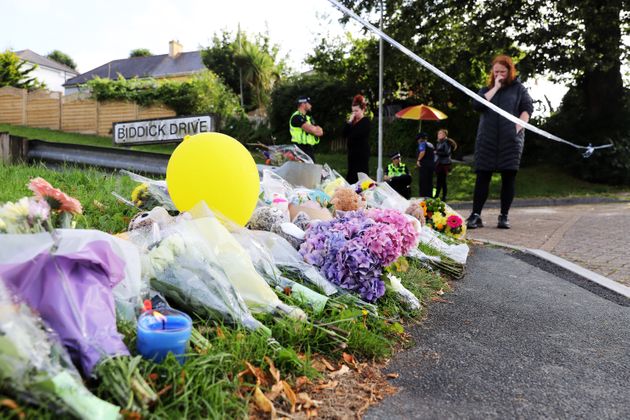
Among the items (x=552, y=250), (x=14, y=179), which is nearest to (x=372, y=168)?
(x=552, y=250)

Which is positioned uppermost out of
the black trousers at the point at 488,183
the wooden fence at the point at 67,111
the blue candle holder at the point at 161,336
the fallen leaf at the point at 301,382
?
the wooden fence at the point at 67,111

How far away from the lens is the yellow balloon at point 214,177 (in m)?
3.07

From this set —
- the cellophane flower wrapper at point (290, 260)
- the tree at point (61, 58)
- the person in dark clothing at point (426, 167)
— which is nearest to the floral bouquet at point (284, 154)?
the cellophane flower wrapper at point (290, 260)

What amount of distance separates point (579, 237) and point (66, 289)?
6.12m

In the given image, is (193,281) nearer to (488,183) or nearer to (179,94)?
(488,183)

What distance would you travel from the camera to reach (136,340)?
1.77 m

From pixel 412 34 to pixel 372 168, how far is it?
15.3 ft

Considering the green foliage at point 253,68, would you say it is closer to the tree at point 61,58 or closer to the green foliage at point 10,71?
the green foliage at point 10,71

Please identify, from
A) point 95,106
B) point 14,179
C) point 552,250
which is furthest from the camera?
point 95,106

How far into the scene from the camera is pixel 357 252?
2820 mm

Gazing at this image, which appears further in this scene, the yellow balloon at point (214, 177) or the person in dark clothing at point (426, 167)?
the person in dark clothing at point (426, 167)

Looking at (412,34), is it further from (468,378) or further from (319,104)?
(468,378)

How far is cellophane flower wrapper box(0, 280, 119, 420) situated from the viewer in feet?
4.17

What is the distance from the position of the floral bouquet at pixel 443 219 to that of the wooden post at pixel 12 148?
210 inches
